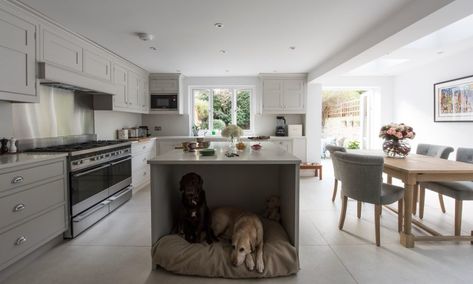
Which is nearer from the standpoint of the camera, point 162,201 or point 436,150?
point 162,201

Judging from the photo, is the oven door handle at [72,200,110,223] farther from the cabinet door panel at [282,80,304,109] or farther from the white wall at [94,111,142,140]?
the cabinet door panel at [282,80,304,109]

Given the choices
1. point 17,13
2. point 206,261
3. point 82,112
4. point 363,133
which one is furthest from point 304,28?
point 363,133

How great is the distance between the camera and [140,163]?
15.0ft

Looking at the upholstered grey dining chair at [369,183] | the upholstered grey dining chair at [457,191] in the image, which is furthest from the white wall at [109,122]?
the upholstered grey dining chair at [457,191]

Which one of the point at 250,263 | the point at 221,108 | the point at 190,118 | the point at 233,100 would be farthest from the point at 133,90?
the point at 250,263

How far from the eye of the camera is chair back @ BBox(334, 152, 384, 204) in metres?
2.43

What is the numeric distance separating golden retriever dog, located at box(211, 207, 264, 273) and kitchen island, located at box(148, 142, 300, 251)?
26cm

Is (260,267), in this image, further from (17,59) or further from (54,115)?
(54,115)

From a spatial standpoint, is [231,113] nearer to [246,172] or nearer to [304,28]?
[304,28]

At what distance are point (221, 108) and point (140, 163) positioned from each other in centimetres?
239

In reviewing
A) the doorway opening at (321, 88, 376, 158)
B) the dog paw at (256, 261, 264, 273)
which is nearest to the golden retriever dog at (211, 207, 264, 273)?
the dog paw at (256, 261, 264, 273)

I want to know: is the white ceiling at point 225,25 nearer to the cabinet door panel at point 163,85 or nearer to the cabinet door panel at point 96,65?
the cabinet door panel at point 96,65

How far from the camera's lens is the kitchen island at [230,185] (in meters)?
2.07

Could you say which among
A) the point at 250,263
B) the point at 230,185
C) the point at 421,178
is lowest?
the point at 250,263
